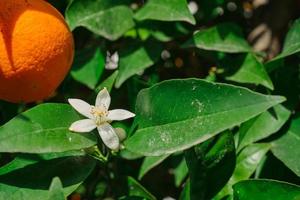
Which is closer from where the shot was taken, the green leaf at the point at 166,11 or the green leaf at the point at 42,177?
the green leaf at the point at 42,177

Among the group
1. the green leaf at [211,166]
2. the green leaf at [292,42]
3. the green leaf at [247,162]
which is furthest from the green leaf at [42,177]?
the green leaf at [292,42]

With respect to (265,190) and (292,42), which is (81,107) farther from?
(292,42)

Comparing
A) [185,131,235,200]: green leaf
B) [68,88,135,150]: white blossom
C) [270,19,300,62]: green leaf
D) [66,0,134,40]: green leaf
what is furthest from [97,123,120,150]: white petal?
[270,19,300,62]: green leaf

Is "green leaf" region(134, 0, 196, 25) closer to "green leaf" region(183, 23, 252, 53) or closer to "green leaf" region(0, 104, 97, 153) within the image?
"green leaf" region(183, 23, 252, 53)

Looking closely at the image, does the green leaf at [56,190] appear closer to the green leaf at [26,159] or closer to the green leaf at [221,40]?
the green leaf at [26,159]

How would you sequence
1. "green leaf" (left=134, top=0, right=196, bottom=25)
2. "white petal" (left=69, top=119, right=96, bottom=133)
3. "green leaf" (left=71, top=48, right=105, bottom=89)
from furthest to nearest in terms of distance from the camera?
1. "green leaf" (left=71, top=48, right=105, bottom=89)
2. "green leaf" (left=134, top=0, right=196, bottom=25)
3. "white petal" (left=69, top=119, right=96, bottom=133)
